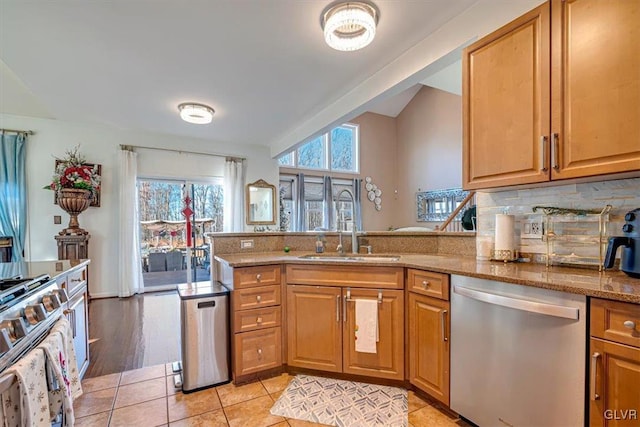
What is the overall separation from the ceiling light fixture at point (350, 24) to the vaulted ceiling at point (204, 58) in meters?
0.08

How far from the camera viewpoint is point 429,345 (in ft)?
5.87

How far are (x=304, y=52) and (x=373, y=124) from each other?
628 cm

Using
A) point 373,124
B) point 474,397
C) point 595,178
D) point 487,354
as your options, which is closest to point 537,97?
point 595,178

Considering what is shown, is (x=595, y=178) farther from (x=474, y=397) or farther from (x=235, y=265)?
(x=235, y=265)

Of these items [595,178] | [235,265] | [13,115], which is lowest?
[235,265]

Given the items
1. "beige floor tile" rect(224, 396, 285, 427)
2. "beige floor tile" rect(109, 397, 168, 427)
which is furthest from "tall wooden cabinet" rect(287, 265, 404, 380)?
"beige floor tile" rect(109, 397, 168, 427)

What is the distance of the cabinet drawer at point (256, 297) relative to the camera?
208 cm

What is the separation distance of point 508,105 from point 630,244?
2.90 ft

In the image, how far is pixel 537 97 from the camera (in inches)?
60.8

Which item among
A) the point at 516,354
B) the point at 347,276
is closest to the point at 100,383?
the point at 347,276

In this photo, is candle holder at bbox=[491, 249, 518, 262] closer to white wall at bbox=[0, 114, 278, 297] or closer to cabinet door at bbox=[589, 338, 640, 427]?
cabinet door at bbox=[589, 338, 640, 427]

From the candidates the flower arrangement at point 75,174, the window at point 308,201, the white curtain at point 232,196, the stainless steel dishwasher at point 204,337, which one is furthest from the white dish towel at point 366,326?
the window at point 308,201

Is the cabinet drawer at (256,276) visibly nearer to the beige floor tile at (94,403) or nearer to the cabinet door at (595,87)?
the beige floor tile at (94,403)

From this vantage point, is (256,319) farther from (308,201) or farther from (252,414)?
(308,201)
